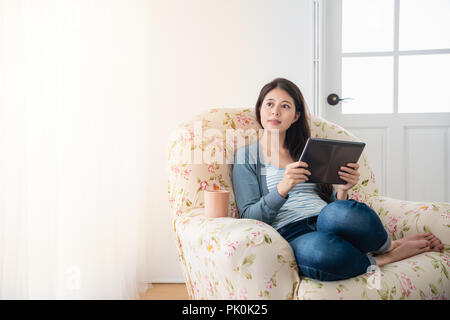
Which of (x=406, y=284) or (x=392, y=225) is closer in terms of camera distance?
(x=406, y=284)

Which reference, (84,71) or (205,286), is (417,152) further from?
(84,71)

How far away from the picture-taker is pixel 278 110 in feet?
4.01

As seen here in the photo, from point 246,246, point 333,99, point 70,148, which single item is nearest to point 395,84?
point 333,99

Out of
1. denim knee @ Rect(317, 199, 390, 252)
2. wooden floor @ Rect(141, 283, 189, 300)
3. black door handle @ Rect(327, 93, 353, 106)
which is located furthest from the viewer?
black door handle @ Rect(327, 93, 353, 106)

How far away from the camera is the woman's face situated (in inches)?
48.1

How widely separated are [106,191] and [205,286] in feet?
2.51

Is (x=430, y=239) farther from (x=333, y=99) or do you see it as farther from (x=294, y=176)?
(x=333, y=99)

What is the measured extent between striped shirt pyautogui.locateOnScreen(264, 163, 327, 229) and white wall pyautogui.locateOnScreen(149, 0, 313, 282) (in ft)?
2.51

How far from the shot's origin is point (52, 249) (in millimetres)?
1296

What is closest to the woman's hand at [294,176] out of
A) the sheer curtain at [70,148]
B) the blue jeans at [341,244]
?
the blue jeans at [341,244]

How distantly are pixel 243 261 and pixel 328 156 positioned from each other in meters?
0.44

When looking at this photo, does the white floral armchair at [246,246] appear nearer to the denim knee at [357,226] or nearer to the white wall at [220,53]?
the denim knee at [357,226]

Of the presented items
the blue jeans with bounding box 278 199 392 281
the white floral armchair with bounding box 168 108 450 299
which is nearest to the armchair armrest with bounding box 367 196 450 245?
the white floral armchair with bounding box 168 108 450 299

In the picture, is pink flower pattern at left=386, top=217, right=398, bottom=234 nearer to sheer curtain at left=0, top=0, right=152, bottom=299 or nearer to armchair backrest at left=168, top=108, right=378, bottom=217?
armchair backrest at left=168, top=108, right=378, bottom=217
